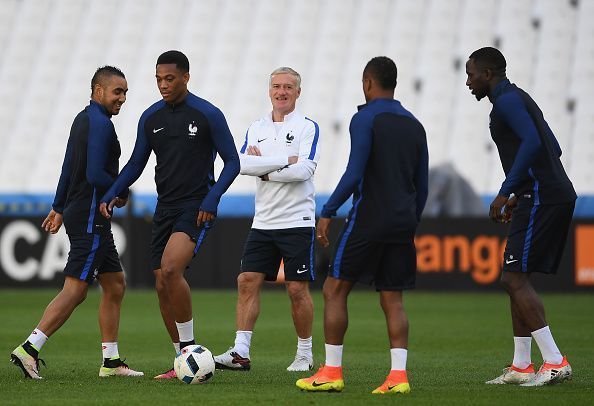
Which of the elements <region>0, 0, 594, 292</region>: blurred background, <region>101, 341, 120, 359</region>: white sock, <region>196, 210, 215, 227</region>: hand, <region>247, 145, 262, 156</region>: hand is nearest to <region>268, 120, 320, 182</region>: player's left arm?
<region>247, 145, 262, 156</region>: hand

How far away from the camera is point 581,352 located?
1096cm

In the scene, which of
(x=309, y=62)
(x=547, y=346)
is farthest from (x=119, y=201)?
(x=309, y=62)

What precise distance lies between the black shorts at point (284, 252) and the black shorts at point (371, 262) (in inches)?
70.1

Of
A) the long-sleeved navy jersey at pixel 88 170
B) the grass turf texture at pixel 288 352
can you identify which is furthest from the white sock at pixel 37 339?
the long-sleeved navy jersey at pixel 88 170

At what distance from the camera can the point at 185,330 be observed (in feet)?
28.9

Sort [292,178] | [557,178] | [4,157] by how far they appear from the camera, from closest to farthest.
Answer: [557,178]
[292,178]
[4,157]

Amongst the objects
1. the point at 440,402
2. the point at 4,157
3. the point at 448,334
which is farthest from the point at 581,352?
the point at 4,157

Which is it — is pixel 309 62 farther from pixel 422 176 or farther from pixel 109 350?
pixel 422 176

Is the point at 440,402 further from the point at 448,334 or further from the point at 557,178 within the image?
the point at 448,334

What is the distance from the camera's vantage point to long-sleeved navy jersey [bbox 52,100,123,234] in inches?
344

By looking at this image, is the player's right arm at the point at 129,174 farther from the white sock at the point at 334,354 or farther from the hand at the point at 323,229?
the white sock at the point at 334,354

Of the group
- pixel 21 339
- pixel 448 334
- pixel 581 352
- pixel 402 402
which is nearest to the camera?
pixel 402 402

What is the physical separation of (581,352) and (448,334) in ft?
8.17

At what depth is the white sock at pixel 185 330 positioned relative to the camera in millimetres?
8781
